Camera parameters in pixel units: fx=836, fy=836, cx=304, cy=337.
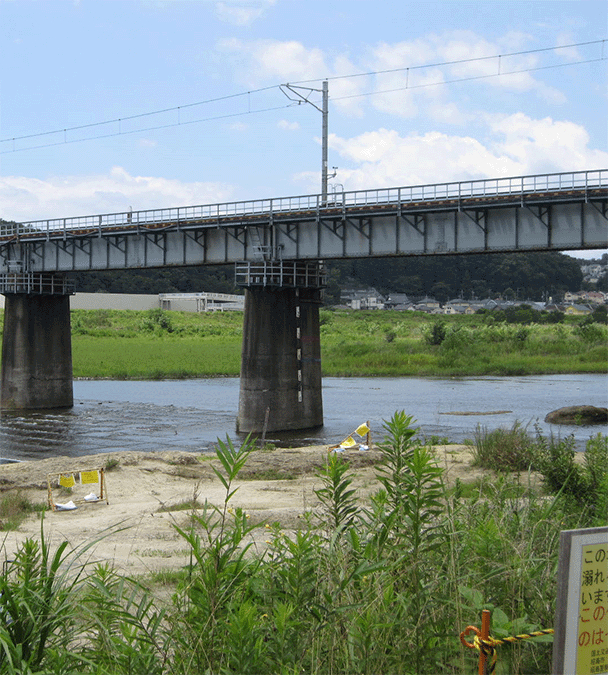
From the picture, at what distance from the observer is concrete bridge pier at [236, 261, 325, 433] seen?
122 feet

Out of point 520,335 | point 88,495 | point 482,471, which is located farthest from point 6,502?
point 520,335

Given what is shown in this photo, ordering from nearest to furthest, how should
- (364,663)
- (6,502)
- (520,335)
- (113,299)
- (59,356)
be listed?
1. (364,663)
2. (6,502)
3. (59,356)
4. (520,335)
5. (113,299)

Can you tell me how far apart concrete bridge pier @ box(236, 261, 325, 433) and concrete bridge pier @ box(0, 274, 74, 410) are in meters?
15.9

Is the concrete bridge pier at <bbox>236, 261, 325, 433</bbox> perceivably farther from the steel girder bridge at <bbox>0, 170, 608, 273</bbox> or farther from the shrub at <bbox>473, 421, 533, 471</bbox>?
the shrub at <bbox>473, 421, 533, 471</bbox>

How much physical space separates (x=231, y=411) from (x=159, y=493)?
2601 cm

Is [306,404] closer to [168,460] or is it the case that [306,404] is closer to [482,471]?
[168,460]

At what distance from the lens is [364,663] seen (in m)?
5.03

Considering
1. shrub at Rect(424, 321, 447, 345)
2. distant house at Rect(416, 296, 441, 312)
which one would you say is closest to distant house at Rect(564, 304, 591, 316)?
distant house at Rect(416, 296, 441, 312)

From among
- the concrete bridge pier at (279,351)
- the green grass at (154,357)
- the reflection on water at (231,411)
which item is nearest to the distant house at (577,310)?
the green grass at (154,357)

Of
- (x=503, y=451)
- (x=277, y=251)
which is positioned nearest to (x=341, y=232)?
(x=277, y=251)

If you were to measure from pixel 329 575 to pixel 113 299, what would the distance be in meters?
112

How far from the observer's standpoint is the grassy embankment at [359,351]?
2621 inches

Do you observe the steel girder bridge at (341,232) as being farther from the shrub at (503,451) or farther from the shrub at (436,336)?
the shrub at (436,336)

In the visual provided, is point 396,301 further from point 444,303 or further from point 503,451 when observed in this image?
point 503,451
